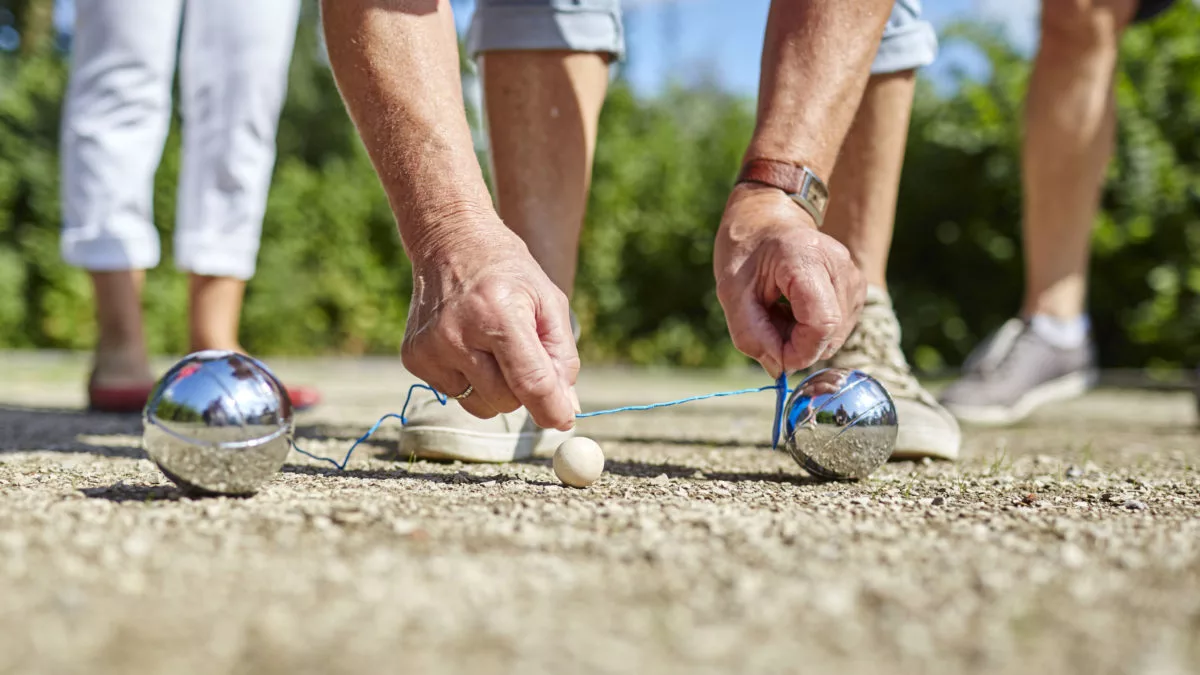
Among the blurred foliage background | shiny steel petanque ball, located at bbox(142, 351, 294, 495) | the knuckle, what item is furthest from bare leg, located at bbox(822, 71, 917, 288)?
the blurred foliage background

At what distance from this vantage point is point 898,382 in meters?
2.64

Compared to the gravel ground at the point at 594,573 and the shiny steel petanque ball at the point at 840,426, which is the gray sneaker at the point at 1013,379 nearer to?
the gravel ground at the point at 594,573

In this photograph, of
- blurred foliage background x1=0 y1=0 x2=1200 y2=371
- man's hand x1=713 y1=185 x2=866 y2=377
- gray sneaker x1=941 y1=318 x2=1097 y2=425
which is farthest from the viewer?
blurred foliage background x1=0 y1=0 x2=1200 y2=371

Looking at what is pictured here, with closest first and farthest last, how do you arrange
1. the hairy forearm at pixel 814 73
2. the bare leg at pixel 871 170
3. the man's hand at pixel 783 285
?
the man's hand at pixel 783 285 → the hairy forearm at pixel 814 73 → the bare leg at pixel 871 170

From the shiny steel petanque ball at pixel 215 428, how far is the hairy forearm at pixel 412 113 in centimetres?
43

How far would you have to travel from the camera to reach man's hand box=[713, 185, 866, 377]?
1965 mm

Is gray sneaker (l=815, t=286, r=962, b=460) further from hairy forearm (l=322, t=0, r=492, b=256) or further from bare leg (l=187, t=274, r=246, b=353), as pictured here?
bare leg (l=187, t=274, r=246, b=353)

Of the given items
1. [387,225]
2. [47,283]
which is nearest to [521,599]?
[387,225]

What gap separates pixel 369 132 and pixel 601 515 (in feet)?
3.09

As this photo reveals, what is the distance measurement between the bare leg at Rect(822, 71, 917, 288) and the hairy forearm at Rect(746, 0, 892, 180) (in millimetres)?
574

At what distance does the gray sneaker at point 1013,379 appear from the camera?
379cm

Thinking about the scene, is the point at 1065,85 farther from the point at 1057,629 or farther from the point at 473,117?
the point at 473,117

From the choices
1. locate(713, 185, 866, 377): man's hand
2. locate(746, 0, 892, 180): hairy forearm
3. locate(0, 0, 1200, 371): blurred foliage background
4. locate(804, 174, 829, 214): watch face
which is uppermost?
locate(746, 0, 892, 180): hairy forearm

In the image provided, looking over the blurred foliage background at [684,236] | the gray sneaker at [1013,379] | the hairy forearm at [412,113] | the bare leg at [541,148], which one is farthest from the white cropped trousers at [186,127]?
the blurred foliage background at [684,236]
